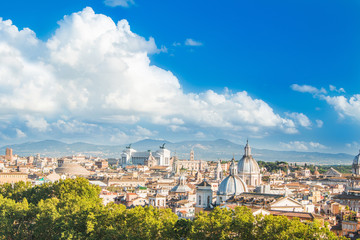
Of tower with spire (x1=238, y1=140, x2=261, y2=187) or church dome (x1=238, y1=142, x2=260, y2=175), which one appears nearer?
tower with spire (x1=238, y1=140, x2=261, y2=187)

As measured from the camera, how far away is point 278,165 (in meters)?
198

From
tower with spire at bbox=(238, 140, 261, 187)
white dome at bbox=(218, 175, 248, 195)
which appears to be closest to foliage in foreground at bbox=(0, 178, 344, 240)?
white dome at bbox=(218, 175, 248, 195)

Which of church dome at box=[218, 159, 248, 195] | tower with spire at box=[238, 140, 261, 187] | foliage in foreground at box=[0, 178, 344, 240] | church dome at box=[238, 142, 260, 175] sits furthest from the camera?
church dome at box=[238, 142, 260, 175]

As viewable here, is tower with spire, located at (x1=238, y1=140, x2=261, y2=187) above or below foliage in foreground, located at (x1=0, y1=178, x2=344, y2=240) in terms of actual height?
above

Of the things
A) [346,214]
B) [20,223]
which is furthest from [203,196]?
[20,223]

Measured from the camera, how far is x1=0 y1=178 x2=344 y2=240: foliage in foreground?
35781 mm

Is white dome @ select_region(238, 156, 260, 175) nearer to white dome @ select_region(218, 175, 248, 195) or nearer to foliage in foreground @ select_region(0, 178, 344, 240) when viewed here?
white dome @ select_region(218, 175, 248, 195)

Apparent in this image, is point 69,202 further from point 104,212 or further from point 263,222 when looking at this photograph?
point 263,222

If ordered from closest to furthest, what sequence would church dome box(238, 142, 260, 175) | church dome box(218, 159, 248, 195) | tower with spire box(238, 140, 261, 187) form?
church dome box(218, 159, 248, 195), tower with spire box(238, 140, 261, 187), church dome box(238, 142, 260, 175)

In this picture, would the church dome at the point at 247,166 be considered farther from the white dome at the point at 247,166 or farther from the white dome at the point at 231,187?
the white dome at the point at 231,187

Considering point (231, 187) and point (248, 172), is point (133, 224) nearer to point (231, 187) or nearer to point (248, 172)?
point (231, 187)

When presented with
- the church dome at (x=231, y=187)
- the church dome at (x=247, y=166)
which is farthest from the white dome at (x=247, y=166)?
the church dome at (x=231, y=187)

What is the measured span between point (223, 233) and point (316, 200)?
51932 millimetres

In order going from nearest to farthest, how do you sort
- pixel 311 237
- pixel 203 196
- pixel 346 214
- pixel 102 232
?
pixel 311 237, pixel 102 232, pixel 346 214, pixel 203 196
